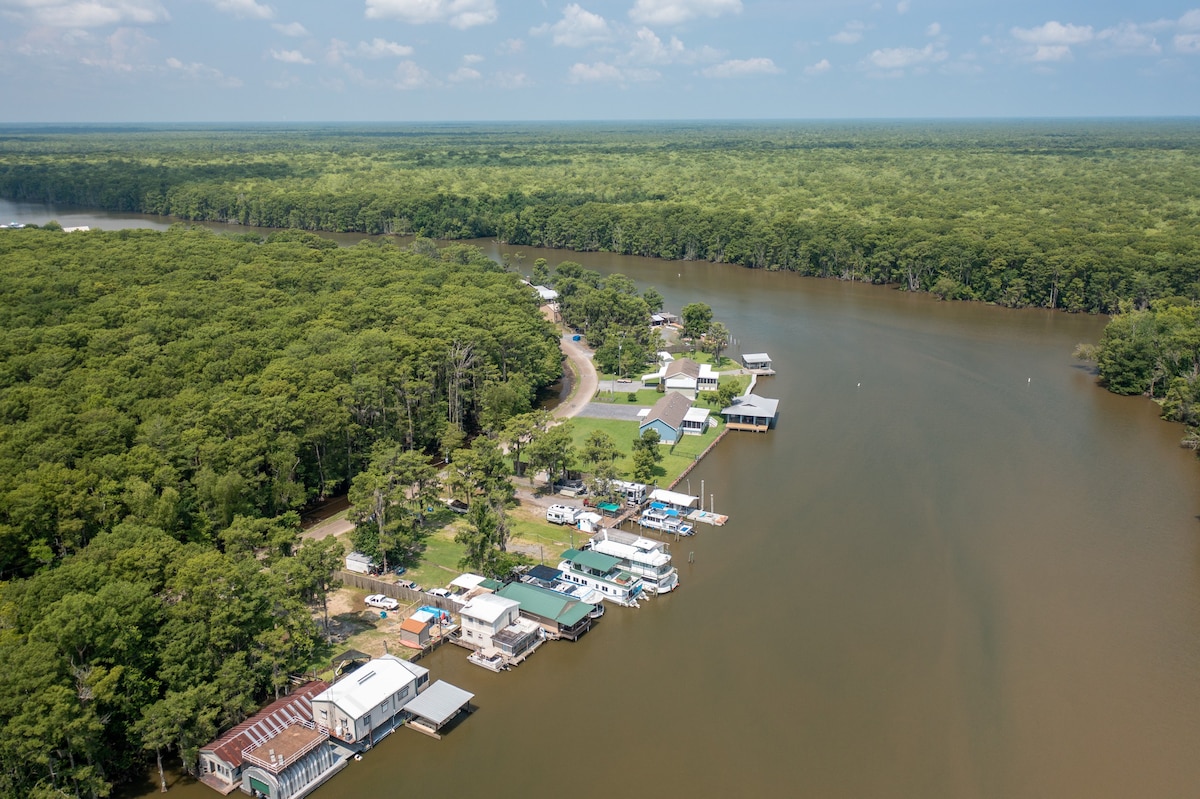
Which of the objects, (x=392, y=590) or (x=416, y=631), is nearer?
(x=416, y=631)

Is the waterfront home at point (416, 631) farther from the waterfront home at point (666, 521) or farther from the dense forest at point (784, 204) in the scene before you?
the dense forest at point (784, 204)

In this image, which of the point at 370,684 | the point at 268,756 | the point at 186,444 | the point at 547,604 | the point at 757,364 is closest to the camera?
the point at 268,756

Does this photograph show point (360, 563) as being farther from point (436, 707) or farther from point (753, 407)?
point (753, 407)

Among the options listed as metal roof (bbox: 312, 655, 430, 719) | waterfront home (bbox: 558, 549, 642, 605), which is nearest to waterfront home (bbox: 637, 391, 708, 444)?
waterfront home (bbox: 558, 549, 642, 605)

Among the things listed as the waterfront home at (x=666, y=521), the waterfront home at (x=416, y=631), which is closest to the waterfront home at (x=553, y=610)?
the waterfront home at (x=416, y=631)

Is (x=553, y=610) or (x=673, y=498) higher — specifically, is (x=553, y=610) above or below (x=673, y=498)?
below

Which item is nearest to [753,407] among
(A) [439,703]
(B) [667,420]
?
(B) [667,420]

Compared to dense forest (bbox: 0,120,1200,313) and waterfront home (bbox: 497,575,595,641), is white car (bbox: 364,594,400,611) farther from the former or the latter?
dense forest (bbox: 0,120,1200,313)
